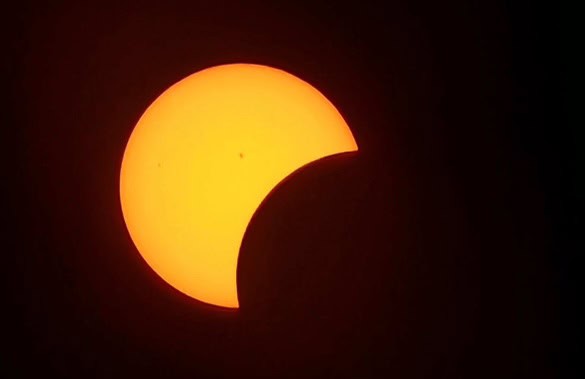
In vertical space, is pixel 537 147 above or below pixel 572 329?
above

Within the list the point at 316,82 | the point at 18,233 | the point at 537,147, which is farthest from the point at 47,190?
the point at 537,147

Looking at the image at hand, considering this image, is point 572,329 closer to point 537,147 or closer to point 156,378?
point 537,147

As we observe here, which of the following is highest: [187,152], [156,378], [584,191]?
[187,152]
